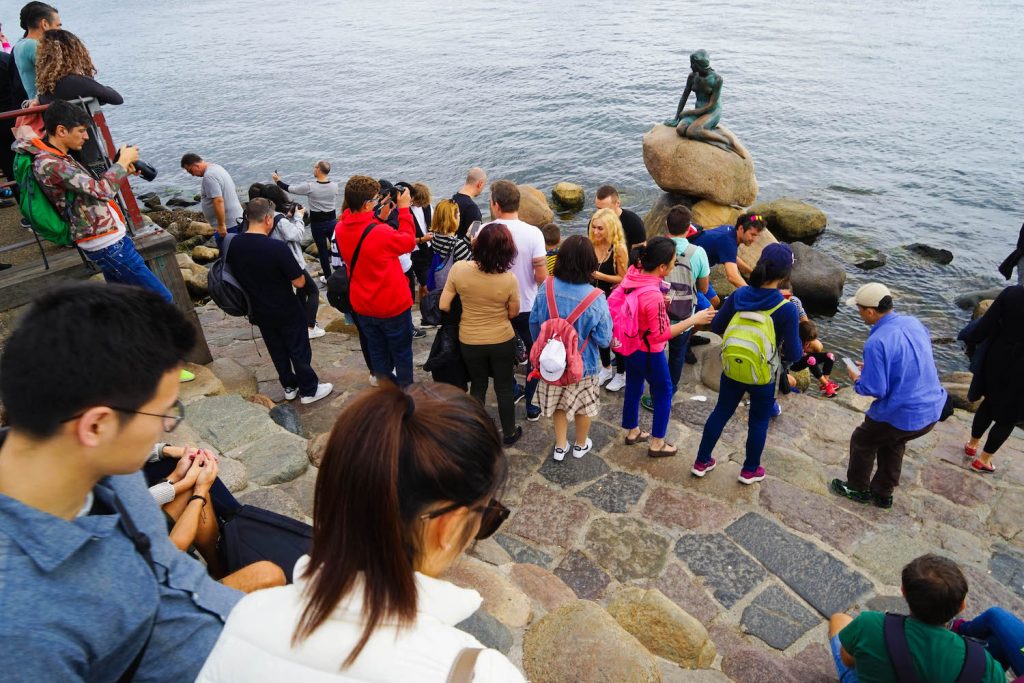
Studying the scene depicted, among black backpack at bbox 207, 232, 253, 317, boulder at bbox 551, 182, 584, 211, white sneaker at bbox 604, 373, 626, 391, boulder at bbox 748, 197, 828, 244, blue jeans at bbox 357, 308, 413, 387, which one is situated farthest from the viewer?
boulder at bbox 551, 182, 584, 211

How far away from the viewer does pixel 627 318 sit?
17.0ft

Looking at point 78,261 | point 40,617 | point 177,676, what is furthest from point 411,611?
point 78,261

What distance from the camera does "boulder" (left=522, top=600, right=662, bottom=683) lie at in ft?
10.1

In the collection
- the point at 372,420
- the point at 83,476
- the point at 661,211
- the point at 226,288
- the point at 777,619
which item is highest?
the point at 372,420

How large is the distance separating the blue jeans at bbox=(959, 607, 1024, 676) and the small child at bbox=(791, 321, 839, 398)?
2.49m

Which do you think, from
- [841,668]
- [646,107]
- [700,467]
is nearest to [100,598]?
[841,668]

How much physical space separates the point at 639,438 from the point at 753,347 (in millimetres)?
1664

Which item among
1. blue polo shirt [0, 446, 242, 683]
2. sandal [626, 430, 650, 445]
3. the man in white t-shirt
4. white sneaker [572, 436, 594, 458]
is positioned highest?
blue polo shirt [0, 446, 242, 683]

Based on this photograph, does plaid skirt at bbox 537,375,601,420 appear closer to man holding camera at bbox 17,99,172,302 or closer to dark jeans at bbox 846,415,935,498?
dark jeans at bbox 846,415,935,498

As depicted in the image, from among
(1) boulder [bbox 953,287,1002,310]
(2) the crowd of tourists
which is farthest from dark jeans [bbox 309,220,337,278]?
(1) boulder [bbox 953,287,1002,310]

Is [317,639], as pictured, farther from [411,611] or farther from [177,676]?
[177,676]

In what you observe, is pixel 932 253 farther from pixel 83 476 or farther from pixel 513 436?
pixel 83 476

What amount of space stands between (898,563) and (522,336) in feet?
12.0

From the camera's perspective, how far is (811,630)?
4059 millimetres
